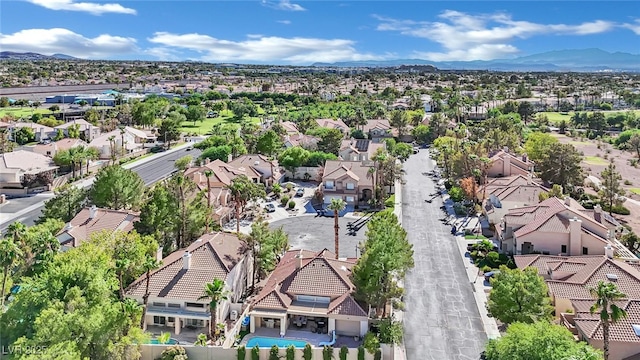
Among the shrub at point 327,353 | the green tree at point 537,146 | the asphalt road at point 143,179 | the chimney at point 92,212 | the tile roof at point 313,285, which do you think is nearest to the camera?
the shrub at point 327,353

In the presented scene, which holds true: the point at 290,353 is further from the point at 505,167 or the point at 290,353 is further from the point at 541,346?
the point at 505,167

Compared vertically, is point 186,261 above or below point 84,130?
below

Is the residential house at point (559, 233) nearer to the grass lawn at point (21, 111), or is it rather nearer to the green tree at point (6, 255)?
the green tree at point (6, 255)

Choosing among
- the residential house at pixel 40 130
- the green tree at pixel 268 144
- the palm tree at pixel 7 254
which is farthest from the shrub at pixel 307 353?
the residential house at pixel 40 130

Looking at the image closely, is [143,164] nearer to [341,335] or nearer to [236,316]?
[236,316]

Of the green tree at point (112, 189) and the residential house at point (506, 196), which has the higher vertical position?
the green tree at point (112, 189)

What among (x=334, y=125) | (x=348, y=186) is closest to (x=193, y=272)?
(x=348, y=186)

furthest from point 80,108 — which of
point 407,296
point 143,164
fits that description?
point 407,296
